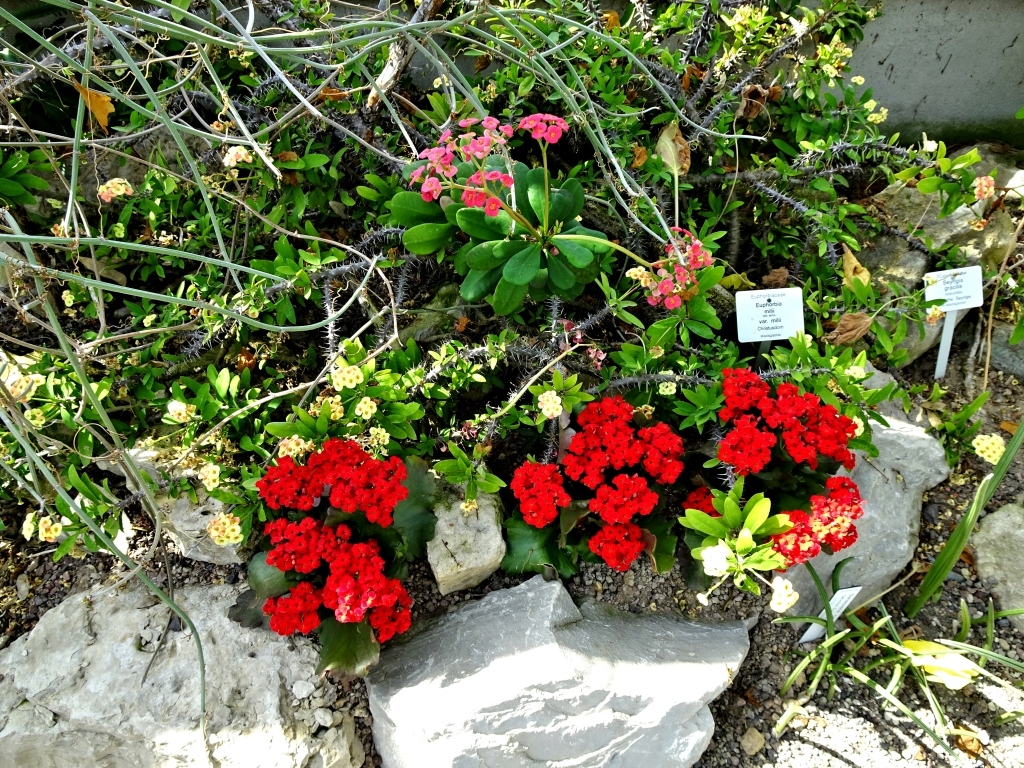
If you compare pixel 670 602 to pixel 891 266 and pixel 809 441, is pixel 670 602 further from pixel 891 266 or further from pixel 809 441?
pixel 891 266

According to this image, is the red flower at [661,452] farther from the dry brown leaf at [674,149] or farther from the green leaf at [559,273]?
the dry brown leaf at [674,149]

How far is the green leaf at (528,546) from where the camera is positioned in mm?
2070

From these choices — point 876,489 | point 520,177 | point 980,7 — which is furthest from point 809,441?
point 980,7

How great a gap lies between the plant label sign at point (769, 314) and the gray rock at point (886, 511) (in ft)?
1.53

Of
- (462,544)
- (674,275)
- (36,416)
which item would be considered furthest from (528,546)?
(36,416)

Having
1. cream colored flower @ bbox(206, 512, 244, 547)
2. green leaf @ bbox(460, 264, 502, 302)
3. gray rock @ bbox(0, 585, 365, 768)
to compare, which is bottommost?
gray rock @ bbox(0, 585, 365, 768)

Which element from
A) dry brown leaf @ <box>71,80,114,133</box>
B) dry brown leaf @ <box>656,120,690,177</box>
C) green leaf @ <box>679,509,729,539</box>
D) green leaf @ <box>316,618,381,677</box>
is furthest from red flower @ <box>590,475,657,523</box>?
dry brown leaf @ <box>71,80,114,133</box>

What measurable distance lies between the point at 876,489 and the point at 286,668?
6.33ft

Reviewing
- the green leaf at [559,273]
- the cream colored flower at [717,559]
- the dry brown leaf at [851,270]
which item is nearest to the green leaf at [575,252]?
the green leaf at [559,273]

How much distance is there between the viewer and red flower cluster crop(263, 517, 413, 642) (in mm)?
1726

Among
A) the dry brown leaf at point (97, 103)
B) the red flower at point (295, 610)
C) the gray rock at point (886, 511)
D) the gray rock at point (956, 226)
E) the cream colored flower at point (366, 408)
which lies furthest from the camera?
the gray rock at point (956, 226)

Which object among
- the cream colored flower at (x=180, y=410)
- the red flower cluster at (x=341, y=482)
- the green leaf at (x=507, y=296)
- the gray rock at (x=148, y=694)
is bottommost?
the gray rock at (x=148, y=694)

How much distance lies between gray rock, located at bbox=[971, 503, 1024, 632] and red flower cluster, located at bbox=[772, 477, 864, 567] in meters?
0.85

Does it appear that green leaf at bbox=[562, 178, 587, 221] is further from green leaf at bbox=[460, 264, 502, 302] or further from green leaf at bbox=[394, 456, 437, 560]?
green leaf at bbox=[394, 456, 437, 560]
